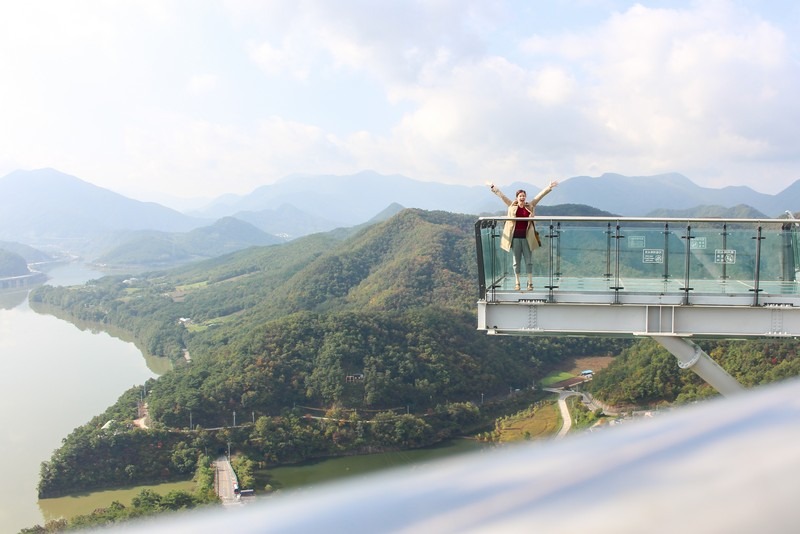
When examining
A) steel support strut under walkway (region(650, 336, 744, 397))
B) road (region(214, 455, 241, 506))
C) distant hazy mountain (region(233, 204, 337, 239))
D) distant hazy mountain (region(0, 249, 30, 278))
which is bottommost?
road (region(214, 455, 241, 506))

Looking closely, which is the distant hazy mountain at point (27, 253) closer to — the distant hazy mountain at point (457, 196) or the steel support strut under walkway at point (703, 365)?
the distant hazy mountain at point (457, 196)

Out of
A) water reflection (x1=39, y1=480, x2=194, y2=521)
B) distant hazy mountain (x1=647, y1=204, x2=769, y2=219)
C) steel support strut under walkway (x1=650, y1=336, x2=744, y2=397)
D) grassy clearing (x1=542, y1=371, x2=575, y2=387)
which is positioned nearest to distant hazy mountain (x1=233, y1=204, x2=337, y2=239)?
distant hazy mountain (x1=647, y1=204, x2=769, y2=219)

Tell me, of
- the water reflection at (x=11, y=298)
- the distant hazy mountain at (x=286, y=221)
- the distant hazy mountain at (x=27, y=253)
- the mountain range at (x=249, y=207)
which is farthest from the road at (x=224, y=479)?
the distant hazy mountain at (x=286, y=221)

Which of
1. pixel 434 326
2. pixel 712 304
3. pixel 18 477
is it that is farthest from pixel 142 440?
pixel 712 304

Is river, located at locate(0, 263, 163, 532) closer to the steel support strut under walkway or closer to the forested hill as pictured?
the forested hill

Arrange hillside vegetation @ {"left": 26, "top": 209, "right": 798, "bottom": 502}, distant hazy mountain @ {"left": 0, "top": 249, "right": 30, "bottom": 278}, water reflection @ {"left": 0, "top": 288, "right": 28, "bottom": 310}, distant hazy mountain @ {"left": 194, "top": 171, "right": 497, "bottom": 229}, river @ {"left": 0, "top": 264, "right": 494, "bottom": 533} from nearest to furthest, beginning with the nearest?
river @ {"left": 0, "top": 264, "right": 494, "bottom": 533}, hillside vegetation @ {"left": 26, "top": 209, "right": 798, "bottom": 502}, water reflection @ {"left": 0, "top": 288, "right": 28, "bottom": 310}, distant hazy mountain @ {"left": 0, "top": 249, "right": 30, "bottom": 278}, distant hazy mountain @ {"left": 194, "top": 171, "right": 497, "bottom": 229}

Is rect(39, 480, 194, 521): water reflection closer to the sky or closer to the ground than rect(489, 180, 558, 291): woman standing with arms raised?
closer to the ground
